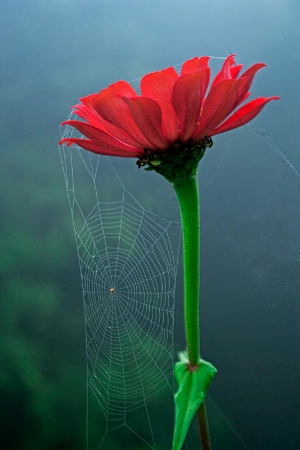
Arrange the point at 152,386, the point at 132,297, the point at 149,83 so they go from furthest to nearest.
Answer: the point at 132,297, the point at 152,386, the point at 149,83

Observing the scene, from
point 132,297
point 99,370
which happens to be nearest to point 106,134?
point 99,370

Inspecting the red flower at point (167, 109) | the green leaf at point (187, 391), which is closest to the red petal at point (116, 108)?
the red flower at point (167, 109)

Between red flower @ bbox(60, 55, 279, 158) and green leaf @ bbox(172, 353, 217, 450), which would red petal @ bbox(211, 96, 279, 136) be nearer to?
red flower @ bbox(60, 55, 279, 158)

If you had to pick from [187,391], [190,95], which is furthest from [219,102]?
[187,391]

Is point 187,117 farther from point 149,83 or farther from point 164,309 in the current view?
point 164,309

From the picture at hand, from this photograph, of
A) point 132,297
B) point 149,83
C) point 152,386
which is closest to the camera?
point 149,83

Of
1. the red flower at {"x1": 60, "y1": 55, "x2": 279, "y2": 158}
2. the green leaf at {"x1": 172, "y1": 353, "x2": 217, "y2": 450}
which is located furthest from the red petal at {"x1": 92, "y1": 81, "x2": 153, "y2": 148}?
the green leaf at {"x1": 172, "y1": 353, "x2": 217, "y2": 450}

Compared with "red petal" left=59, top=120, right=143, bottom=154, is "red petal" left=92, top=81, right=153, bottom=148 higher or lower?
higher

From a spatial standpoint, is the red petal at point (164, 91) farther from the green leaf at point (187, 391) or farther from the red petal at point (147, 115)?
the green leaf at point (187, 391)
